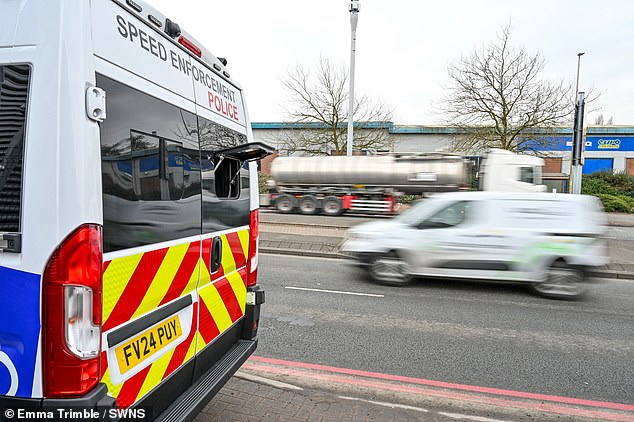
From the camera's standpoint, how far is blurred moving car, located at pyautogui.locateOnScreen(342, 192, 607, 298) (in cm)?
680

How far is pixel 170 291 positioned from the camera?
86.9 inches

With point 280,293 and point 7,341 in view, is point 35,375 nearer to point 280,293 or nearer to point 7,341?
point 7,341

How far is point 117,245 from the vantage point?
180cm

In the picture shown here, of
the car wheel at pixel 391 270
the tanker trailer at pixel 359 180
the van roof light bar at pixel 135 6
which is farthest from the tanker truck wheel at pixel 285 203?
the van roof light bar at pixel 135 6

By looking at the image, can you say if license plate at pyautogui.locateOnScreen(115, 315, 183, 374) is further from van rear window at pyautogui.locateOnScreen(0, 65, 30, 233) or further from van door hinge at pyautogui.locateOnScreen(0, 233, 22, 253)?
van rear window at pyautogui.locateOnScreen(0, 65, 30, 233)

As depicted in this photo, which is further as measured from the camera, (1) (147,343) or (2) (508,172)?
(2) (508,172)

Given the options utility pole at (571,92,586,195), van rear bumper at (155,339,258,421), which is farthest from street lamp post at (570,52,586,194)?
van rear bumper at (155,339,258,421)

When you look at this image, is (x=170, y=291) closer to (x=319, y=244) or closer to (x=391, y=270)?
(x=391, y=270)

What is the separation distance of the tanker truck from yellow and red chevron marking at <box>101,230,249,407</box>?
54.5 ft

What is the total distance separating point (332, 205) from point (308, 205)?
1288 mm

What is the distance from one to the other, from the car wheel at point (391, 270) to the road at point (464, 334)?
25 cm

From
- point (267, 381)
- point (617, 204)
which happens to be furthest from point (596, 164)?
point (267, 381)

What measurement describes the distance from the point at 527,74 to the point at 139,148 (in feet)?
85.9

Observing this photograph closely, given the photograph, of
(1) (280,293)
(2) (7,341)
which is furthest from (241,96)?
(1) (280,293)
